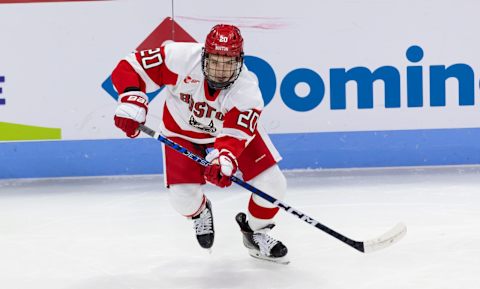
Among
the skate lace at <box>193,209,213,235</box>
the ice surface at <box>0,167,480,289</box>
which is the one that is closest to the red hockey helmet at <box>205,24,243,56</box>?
the skate lace at <box>193,209,213,235</box>

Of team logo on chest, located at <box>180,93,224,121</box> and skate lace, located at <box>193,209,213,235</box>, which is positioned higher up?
team logo on chest, located at <box>180,93,224,121</box>

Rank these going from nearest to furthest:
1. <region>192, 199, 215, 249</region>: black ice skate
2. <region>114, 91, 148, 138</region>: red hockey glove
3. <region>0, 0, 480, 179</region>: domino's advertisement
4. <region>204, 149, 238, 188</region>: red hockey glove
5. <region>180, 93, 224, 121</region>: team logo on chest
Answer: <region>204, 149, 238, 188</region>: red hockey glove → <region>114, 91, 148, 138</region>: red hockey glove → <region>180, 93, 224, 121</region>: team logo on chest → <region>192, 199, 215, 249</region>: black ice skate → <region>0, 0, 480, 179</region>: domino's advertisement

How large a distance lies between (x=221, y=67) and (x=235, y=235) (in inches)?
36.6

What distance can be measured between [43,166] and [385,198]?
1.89m

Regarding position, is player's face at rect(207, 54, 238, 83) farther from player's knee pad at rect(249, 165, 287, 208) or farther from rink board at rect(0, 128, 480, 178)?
rink board at rect(0, 128, 480, 178)

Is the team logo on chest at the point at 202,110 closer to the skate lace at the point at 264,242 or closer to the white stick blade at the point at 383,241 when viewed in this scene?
the skate lace at the point at 264,242

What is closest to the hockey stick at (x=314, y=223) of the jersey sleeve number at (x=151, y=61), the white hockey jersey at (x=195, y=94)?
the white hockey jersey at (x=195, y=94)

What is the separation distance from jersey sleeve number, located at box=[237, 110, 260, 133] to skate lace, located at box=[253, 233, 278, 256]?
44 cm

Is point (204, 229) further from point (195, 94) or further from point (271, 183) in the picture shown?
point (195, 94)

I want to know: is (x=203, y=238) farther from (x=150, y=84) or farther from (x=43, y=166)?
(x=43, y=166)

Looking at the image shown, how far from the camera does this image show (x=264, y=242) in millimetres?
2809

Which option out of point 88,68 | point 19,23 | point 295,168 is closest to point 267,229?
point 295,168

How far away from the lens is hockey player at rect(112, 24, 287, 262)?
256 cm

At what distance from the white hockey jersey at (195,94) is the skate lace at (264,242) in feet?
1.25
